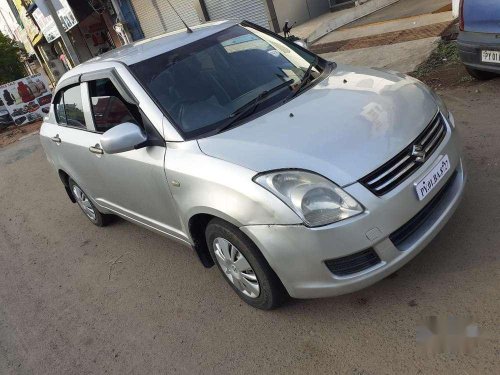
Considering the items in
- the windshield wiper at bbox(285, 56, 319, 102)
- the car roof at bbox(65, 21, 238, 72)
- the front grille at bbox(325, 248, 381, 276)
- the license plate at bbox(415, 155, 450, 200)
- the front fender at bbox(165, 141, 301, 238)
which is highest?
the car roof at bbox(65, 21, 238, 72)

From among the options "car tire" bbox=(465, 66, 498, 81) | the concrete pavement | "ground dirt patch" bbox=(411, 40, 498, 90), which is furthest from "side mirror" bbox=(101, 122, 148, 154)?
the concrete pavement

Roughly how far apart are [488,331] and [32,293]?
12.3 ft

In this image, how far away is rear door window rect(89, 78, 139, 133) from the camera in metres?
3.36

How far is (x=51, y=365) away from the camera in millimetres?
3154

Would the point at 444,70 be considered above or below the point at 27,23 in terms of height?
below

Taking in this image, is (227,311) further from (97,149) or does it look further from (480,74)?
(480,74)

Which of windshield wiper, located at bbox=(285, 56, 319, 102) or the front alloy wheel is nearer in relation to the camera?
the front alloy wheel

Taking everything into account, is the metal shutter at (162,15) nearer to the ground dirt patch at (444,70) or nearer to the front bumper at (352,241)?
the ground dirt patch at (444,70)

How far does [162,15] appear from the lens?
16906mm

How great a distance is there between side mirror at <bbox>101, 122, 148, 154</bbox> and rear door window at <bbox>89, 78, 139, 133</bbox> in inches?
10.5

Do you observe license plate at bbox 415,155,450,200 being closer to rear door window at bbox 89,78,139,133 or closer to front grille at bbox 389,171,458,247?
front grille at bbox 389,171,458,247

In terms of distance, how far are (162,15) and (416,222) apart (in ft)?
53.5

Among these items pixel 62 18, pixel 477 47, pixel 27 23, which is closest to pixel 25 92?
pixel 62 18

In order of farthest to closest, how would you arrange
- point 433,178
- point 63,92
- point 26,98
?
point 26,98 < point 63,92 < point 433,178
